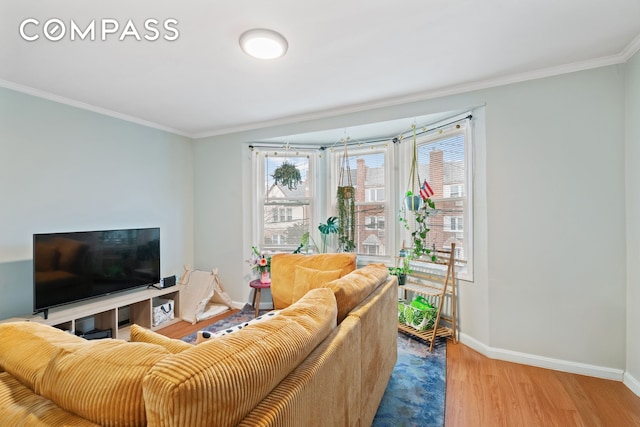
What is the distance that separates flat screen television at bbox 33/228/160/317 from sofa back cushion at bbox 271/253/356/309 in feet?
5.11

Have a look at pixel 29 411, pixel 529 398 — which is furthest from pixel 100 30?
pixel 529 398

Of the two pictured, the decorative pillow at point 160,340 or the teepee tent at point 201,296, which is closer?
the decorative pillow at point 160,340

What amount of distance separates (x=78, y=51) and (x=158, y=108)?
112 cm

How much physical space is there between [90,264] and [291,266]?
6.42ft

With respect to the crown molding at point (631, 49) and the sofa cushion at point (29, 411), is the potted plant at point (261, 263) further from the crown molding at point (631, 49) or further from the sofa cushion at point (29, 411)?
the crown molding at point (631, 49)

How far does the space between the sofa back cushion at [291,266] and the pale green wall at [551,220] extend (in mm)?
1256

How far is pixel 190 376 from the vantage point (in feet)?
2.24

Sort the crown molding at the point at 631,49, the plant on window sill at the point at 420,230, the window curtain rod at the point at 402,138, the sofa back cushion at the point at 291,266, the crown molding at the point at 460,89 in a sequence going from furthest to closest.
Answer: the plant on window sill at the point at 420,230 < the window curtain rod at the point at 402,138 < the sofa back cushion at the point at 291,266 < the crown molding at the point at 460,89 < the crown molding at the point at 631,49

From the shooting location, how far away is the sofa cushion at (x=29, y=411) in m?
0.78

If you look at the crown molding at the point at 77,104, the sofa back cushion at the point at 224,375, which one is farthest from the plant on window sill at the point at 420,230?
the crown molding at the point at 77,104

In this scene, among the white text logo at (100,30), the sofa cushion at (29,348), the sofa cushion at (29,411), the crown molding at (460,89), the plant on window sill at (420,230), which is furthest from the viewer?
the plant on window sill at (420,230)

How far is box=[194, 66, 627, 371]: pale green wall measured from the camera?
224cm

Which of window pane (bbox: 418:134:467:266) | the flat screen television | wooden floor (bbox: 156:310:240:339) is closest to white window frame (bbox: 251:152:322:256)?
wooden floor (bbox: 156:310:240:339)

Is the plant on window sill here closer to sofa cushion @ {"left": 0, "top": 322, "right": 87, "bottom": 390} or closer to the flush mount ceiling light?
the flush mount ceiling light
